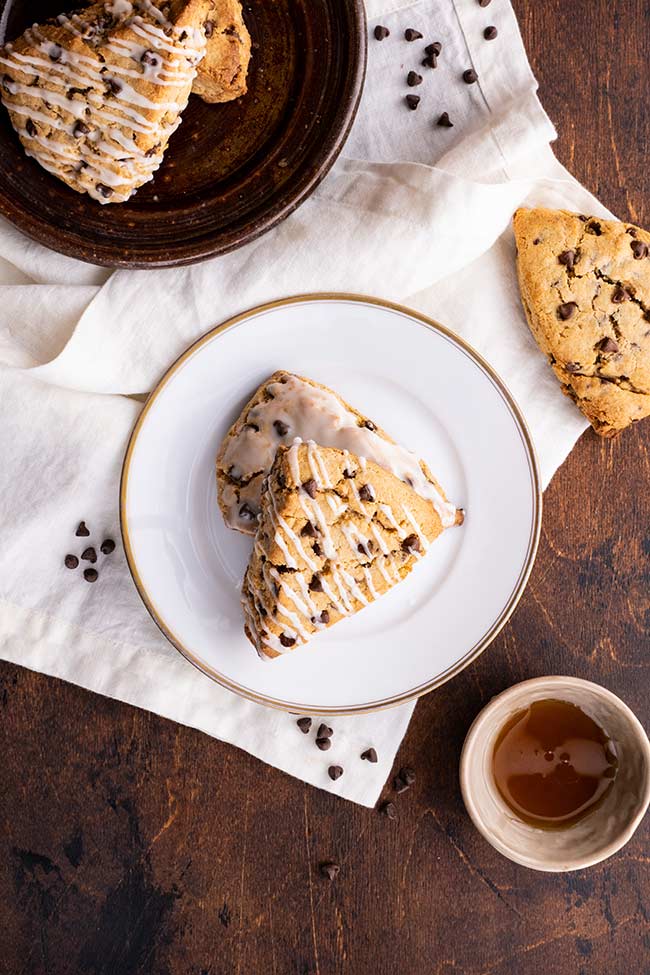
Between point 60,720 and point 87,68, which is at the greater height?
point 87,68

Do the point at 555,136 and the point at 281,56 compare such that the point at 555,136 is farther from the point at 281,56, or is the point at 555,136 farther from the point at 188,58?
the point at 188,58

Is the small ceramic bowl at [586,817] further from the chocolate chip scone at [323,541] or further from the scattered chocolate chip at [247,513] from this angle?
the scattered chocolate chip at [247,513]

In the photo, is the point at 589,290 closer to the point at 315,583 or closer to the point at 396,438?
the point at 396,438

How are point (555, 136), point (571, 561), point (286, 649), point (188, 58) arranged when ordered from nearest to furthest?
point (188, 58)
point (286, 649)
point (555, 136)
point (571, 561)

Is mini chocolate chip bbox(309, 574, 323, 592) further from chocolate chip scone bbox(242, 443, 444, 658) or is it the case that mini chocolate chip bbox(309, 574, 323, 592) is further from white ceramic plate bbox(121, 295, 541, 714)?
white ceramic plate bbox(121, 295, 541, 714)

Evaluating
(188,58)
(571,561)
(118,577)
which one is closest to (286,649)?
(118,577)

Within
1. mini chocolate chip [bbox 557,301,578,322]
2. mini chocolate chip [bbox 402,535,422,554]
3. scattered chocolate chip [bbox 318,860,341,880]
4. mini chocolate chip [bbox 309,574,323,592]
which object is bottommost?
scattered chocolate chip [bbox 318,860,341,880]

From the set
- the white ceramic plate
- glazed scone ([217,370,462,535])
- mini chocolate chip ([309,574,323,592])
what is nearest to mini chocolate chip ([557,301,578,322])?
the white ceramic plate
